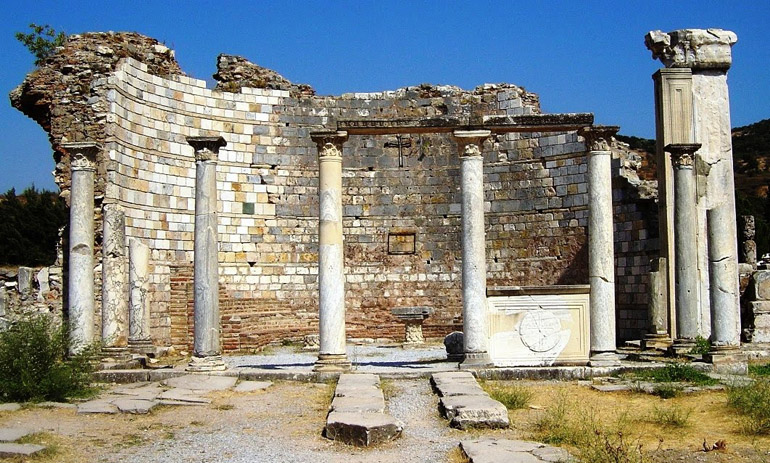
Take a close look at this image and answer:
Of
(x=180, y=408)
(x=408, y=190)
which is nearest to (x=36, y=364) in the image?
(x=180, y=408)

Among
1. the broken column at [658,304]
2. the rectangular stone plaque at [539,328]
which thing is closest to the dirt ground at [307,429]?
the rectangular stone plaque at [539,328]

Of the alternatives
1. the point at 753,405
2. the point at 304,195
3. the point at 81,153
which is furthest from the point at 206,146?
the point at 753,405

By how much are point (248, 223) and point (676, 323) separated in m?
11.6

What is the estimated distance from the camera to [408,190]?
2519cm

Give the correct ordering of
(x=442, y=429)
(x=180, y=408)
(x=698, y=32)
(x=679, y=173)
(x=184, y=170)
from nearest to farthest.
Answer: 1. (x=442, y=429)
2. (x=180, y=408)
3. (x=679, y=173)
4. (x=698, y=32)
5. (x=184, y=170)

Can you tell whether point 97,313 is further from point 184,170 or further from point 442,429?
point 442,429

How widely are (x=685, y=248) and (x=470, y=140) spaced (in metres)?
4.89

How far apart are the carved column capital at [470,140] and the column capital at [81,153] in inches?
280

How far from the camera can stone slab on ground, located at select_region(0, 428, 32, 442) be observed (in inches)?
375

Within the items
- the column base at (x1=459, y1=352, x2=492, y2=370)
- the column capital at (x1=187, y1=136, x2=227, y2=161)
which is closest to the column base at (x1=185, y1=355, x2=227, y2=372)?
the column capital at (x1=187, y1=136, x2=227, y2=161)

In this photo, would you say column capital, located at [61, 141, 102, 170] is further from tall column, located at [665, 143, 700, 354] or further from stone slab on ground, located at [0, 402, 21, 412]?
tall column, located at [665, 143, 700, 354]

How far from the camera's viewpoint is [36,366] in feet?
41.6

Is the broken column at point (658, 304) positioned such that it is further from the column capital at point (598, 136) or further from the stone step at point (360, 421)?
the stone step at point (360, 421)

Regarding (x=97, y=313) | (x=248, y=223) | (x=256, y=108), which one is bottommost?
(x=97, y=313)
